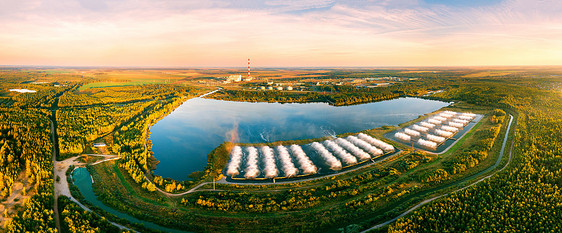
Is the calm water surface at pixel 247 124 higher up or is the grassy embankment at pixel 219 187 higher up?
the calm water surface at pixel 247 124

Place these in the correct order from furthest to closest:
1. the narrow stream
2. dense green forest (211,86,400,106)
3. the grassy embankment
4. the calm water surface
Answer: dense green forest (211,86,400,106) → the calm water surface → the grassy embankment → the narrow stream

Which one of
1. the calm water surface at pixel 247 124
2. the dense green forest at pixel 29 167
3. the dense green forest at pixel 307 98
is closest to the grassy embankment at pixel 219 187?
the dense green forest at pixel 29 167

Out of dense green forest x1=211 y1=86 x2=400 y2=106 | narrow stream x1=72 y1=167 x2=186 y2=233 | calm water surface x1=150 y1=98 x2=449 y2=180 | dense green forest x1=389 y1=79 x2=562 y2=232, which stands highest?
dense green forest x1=211 y1=86 x2=400 y2=106

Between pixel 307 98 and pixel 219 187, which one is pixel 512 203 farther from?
pixel 307 98

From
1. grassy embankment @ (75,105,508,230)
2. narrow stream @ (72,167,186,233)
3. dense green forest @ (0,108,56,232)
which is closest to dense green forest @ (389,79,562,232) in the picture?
grassy embankment @ (75,105,508,230)

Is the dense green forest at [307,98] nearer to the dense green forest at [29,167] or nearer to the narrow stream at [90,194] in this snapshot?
the dense green forest at [29,167]

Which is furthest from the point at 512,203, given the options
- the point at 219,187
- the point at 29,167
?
the point at 29,167

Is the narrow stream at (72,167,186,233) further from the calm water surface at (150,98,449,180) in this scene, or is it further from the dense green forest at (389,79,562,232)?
the dense green forest at (389,79,562,232)

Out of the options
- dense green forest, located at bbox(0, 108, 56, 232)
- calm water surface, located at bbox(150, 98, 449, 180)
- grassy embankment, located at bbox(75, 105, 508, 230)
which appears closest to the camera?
dense green forest, located at bbox(0, 108, 56, 232)

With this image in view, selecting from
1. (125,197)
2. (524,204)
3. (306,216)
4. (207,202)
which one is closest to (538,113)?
(524,204)

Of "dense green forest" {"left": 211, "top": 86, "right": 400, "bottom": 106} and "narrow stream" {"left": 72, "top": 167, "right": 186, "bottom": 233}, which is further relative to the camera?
"dense green forest" {"left": 211, "top": 86, "right": 400, "bottom": 106}
